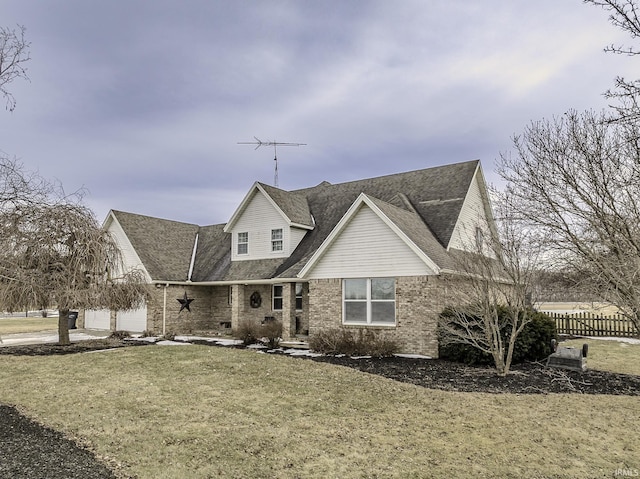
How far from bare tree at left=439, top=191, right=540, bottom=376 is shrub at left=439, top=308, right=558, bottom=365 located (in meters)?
0.18

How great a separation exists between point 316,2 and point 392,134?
10.2 m

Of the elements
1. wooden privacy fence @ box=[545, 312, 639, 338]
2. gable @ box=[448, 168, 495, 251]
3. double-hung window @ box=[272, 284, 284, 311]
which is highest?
gable @ box=[448, 168, 495, 251]

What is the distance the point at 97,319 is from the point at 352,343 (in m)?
16.8

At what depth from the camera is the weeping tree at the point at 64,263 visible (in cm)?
1424

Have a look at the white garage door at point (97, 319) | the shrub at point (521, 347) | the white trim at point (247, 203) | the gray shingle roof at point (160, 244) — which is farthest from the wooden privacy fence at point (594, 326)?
the white garage door at point (97, 319)

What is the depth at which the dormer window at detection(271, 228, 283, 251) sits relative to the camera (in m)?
21.7

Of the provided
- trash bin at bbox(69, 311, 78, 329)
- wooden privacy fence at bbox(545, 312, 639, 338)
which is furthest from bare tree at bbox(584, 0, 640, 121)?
trash bin at bbox(69, 311, 78, 329)

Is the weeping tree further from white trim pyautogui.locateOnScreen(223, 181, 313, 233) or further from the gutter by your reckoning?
white trim pyautogui.locateOnScreen(223, 181, 313, 233)

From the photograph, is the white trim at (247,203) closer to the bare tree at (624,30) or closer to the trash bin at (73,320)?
the trash bin at (73,320)

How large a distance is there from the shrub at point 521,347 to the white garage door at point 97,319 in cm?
1849

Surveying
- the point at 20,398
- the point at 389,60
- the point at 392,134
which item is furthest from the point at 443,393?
the point at 392,134

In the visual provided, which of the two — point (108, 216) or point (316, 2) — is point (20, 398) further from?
point (108, 216)

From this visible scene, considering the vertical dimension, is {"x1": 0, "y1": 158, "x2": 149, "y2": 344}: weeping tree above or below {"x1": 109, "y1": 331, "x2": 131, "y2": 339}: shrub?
above

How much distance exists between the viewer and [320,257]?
58.0ft
